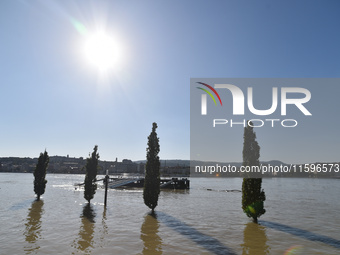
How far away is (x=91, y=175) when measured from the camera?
28078mm

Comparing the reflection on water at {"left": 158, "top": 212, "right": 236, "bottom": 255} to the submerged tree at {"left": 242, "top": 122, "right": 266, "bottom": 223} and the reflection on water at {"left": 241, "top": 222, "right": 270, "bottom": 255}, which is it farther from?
the submerged tree at {"left": 242, "top": 122, "right": 266, "bottom": 223}

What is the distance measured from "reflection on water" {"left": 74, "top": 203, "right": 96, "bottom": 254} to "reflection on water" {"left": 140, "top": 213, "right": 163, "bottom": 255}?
3.11m

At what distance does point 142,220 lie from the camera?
20.0 m

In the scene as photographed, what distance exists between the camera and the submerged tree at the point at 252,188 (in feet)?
63.6

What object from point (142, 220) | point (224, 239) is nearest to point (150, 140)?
point (142, 220)

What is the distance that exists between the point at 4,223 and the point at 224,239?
16465 mm

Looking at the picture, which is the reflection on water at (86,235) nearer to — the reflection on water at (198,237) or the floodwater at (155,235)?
the floodwater at (155,235)

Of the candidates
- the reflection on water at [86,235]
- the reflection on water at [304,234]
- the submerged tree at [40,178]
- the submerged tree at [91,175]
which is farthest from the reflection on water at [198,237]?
the submerged tree at [40,178]

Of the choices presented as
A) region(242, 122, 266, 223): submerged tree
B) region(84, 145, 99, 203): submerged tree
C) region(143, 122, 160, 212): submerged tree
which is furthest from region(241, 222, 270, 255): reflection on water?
region(84, 145, 99, 203): submerged tree

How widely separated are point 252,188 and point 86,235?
13.5 meters

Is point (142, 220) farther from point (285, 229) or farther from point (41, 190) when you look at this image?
point (41, 190)

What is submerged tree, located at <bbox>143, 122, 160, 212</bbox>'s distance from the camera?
23.4 m

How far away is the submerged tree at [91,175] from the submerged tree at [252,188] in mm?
17899

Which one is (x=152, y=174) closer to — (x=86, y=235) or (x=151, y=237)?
(x=151, y=237)
